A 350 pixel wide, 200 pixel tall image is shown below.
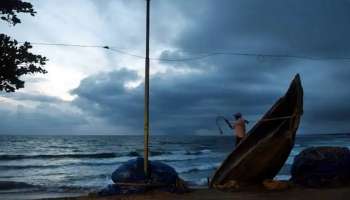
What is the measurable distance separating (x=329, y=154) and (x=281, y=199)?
2938mm

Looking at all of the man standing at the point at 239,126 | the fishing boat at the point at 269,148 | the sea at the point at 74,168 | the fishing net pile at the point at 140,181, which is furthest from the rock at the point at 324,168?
the sea at the point at 74,168

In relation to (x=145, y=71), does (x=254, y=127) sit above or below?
below

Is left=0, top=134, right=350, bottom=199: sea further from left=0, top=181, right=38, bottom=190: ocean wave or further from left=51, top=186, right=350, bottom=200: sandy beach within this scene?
left=51, top=186, right=350, bottom=200: sandy beach

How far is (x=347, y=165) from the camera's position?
1181 cm

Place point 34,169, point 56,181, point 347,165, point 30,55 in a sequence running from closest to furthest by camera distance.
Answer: point 30,55
point 347,165
point 56,181
point 34,169

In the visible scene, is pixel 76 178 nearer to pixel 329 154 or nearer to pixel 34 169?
pixel 34 169

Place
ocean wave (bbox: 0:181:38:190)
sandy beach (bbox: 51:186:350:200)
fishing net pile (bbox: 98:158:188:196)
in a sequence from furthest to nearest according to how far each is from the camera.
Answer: ocean wave (bbox: 0:181:38:190) < fishing net pile (bbox: 98:158:188:196) < sandy beach (bbox: 51:186:350:200)

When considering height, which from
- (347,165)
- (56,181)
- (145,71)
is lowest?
(56,181)

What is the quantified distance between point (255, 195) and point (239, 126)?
2.68 meters

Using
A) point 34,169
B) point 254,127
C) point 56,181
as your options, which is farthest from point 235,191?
point 34,169

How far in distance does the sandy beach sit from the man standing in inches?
78.2

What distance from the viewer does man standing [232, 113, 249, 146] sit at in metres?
12.4

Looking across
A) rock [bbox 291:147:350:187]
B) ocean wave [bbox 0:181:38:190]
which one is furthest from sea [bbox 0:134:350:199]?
rock [bbox 291:147:350:187]

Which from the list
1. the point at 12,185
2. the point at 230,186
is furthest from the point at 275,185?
the point at 12,185
